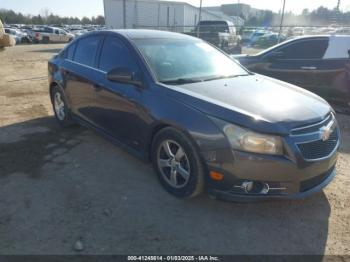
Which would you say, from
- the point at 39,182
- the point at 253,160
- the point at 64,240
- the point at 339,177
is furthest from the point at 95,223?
the point at 339,177

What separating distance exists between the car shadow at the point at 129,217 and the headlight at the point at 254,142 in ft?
2.47

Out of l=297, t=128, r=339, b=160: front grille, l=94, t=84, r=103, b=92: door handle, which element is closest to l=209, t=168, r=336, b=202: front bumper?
l=297, t=128, r=339, b=160: front grille

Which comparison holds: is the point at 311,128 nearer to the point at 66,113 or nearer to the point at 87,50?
the point at 87,50

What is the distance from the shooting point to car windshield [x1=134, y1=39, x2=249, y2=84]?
369 centimetres

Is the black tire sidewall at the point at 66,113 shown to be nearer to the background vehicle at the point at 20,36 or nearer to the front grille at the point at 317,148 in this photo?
the front grille at the point at 317,148

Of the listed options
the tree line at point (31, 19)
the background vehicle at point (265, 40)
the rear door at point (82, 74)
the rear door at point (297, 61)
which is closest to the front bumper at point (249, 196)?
the rear door at point (82, 74)

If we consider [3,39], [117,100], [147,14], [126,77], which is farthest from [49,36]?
[126,77]

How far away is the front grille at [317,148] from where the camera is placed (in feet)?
9.34

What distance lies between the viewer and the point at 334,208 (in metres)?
3.31

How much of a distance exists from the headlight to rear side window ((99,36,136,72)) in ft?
5.19

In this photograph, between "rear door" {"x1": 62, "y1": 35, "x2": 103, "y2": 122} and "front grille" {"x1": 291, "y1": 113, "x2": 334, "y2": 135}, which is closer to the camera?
"front grille" {"x1": 291, "y1": 113, "x2": 334, "y2": 135}

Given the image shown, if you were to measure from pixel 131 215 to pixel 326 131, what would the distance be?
202 cm

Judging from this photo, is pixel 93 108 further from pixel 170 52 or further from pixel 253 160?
pixel 253 160

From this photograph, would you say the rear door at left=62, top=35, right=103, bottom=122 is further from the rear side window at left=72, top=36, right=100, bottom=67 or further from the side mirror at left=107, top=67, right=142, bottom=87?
the side mirror at left=107, top=67, right=142, bottom=87
